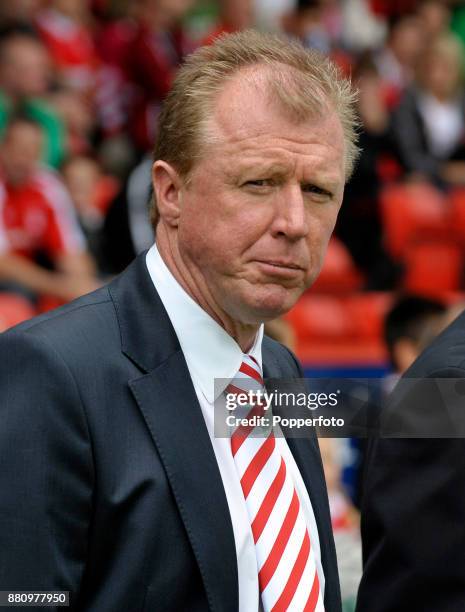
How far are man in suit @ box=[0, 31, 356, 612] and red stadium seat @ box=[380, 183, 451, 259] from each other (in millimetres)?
6490

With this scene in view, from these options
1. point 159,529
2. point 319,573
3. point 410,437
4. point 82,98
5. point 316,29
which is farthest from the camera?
point 316,29

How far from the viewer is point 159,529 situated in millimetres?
1738

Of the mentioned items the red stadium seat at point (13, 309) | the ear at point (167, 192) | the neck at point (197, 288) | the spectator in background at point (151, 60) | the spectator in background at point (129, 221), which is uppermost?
the spectator in background at point (151, 60)

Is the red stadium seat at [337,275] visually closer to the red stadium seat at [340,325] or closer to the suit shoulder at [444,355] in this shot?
the red stadium seat at [340,325]

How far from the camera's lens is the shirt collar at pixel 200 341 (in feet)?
6.37

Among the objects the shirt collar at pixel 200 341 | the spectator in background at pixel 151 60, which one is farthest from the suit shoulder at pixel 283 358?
the spectator in background at pixel 151 60

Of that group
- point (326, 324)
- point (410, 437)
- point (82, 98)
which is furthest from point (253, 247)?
point (82, 98)

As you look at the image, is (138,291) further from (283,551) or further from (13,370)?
(283,551)

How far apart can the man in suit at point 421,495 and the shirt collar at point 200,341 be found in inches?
11.3

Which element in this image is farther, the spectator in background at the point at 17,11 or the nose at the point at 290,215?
the spectator in background at the point at 17,11

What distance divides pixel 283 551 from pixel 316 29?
8574mm

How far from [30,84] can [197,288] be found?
6235mm

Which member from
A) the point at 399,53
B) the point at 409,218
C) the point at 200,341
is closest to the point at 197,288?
the point at 200,341

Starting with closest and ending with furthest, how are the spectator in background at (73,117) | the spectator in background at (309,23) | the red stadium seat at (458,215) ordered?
the spectator in background at (73,117) → the red stadium seat at (458,215) → the spectator in background at (309,23)
